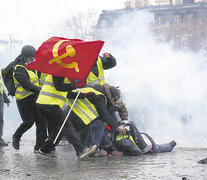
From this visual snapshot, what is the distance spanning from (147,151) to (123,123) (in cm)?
61

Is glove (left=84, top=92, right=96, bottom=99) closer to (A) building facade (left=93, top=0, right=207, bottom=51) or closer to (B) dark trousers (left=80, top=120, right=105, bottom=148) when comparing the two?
(B) dark trousers (left=80, top=120, right=105, bottom=148)

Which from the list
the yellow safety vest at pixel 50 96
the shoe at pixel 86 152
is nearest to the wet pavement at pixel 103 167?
the shoe at pixel 86 152

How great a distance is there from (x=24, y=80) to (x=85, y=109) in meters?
0.97

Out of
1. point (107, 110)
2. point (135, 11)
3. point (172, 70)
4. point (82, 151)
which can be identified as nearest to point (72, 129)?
point (82, 151)

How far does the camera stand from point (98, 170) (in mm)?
7176

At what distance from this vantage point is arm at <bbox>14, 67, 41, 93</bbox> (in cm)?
879

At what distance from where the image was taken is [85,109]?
8.75 metres

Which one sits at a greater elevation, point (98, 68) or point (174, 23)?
point (98, 68)

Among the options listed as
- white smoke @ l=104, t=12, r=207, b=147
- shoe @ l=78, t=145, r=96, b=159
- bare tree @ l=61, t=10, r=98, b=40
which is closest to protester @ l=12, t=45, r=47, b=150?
shoe @ l=78, t=145, r=96, b=159

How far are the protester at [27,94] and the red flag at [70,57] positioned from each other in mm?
642

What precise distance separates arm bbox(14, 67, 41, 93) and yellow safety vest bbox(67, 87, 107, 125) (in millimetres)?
540

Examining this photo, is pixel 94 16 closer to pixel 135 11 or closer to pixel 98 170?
pixel 135 11

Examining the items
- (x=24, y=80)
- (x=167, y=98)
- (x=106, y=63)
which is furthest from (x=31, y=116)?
(x=167, y=98)

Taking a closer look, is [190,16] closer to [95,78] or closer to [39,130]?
[95,78]
